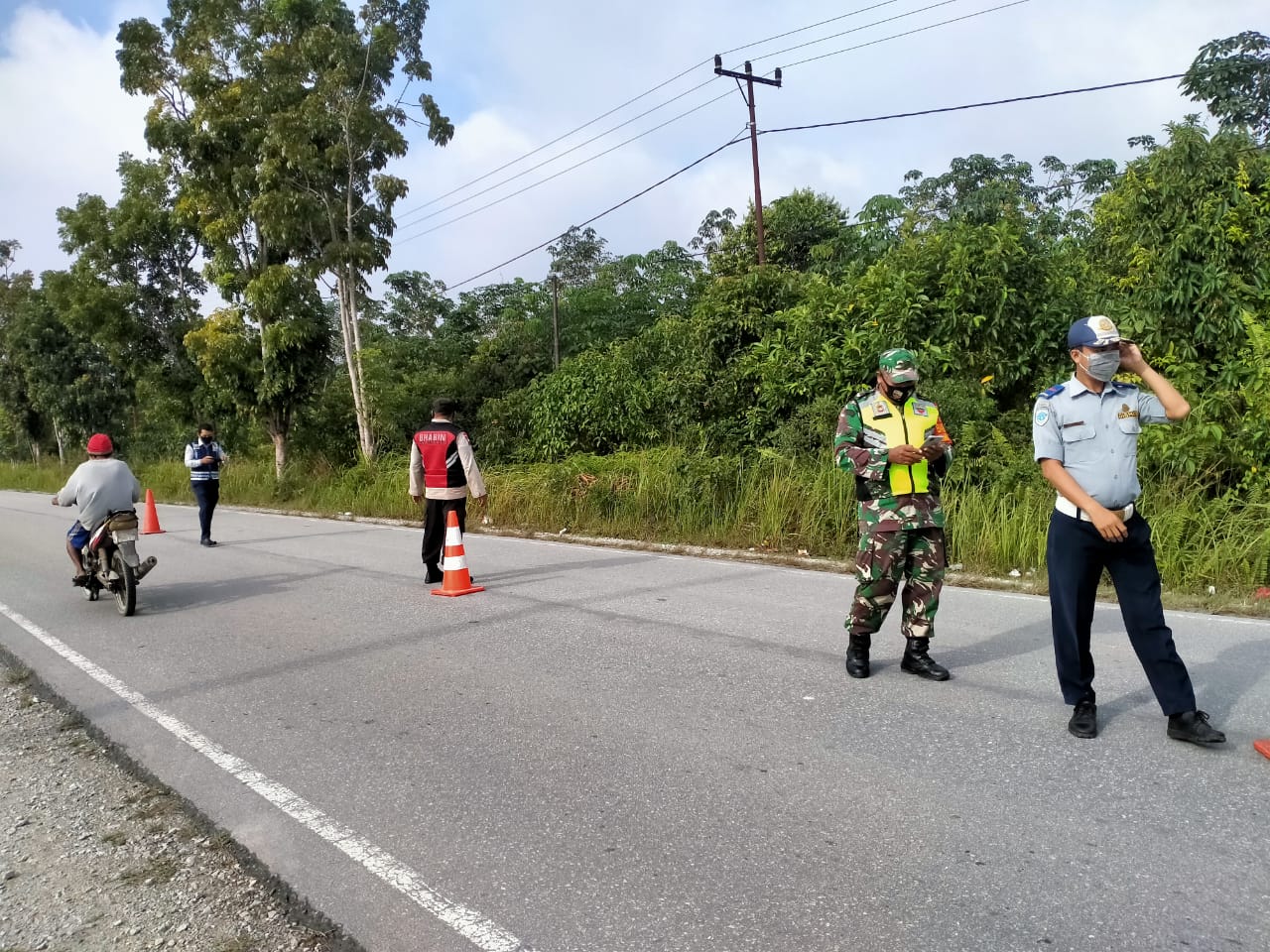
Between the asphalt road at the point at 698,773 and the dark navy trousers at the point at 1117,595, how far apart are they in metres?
0.27

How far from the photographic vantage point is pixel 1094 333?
412 cm

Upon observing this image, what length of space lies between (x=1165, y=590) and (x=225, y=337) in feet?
63.1

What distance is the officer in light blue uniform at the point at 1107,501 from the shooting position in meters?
4.09

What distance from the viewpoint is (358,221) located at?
66.3 feet

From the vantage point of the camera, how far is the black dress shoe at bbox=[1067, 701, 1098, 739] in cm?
425

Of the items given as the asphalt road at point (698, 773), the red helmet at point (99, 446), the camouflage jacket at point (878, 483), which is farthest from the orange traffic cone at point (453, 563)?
the camouflage jacket at point (878, 483)

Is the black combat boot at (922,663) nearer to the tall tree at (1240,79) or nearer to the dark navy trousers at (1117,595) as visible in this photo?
the dark navy trousers at (1117,595)

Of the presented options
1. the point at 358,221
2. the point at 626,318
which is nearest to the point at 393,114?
the point at 358,221

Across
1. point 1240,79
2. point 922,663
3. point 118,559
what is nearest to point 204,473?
point 118,559

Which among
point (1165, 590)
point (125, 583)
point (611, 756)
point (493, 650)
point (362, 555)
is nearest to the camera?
point (611, 756)

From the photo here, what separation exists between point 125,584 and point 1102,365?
25.6 feet

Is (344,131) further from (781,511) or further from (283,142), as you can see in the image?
(781,511)

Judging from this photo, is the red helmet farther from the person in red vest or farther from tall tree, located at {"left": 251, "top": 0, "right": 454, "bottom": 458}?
tall tree, located at {"left": 251, "top": 0, "right": 454, "bottom": 458}

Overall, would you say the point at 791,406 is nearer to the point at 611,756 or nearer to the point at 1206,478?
the point at 1206,478
